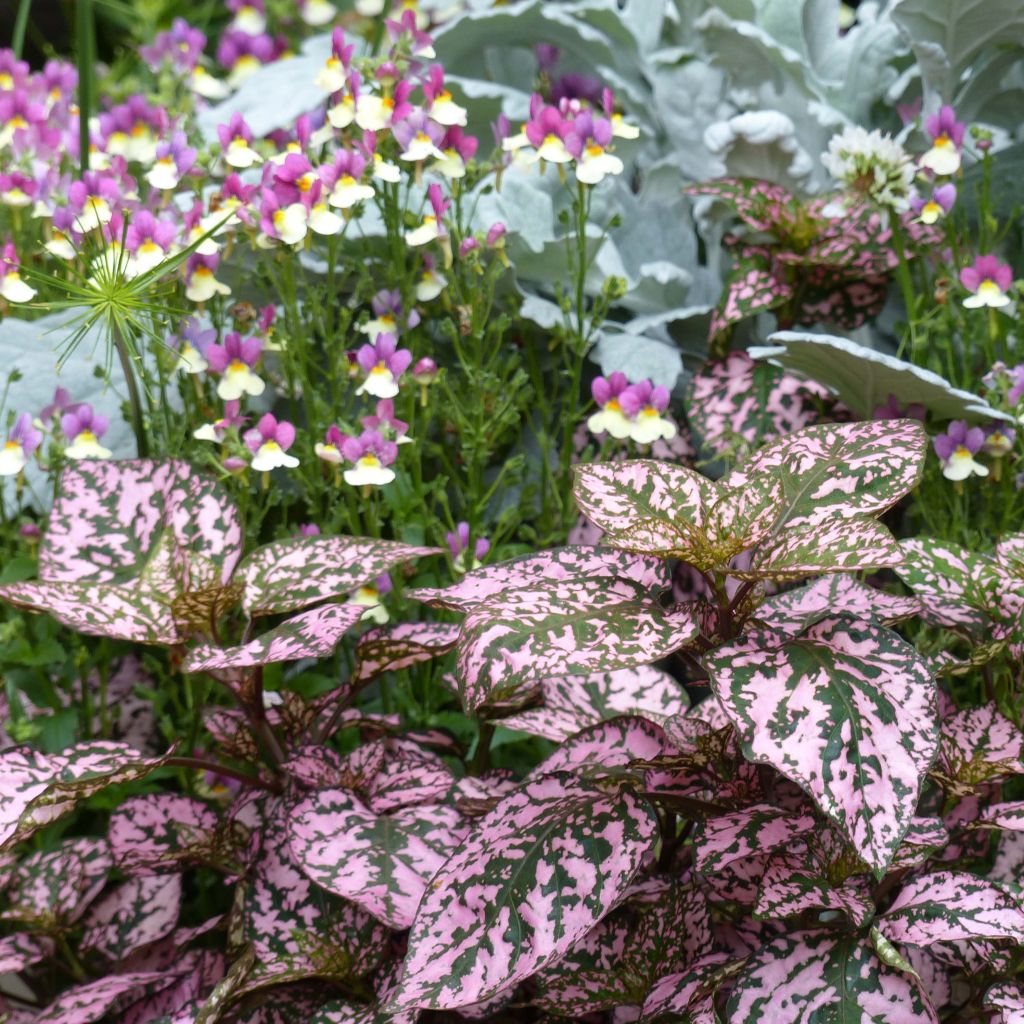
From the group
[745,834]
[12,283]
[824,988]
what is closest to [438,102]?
[12,283]

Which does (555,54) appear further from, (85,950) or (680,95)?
(85,950)

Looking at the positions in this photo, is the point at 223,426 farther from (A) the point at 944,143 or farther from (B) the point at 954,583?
(A) the point at 944,143

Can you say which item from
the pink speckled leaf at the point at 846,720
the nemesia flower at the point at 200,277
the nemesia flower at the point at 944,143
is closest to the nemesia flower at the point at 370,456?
the nemesia flower at the point at 200,277

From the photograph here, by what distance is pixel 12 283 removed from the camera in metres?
1.23

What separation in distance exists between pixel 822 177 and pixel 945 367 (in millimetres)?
396

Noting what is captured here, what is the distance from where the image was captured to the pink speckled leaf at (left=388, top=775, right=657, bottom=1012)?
761mm

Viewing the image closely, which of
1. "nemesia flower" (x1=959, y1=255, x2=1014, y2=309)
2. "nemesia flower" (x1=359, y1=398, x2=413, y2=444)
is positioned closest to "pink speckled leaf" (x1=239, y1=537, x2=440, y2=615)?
"nemesia flower" (x1=359, y1=398, x2=413, y2=444)

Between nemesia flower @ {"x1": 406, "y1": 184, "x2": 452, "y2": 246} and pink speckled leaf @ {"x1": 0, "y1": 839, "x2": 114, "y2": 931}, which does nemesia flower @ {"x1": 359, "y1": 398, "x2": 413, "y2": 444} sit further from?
pink speckled leaf @ {"x1": 0, "y1": 839, "x2": 114, "y2": 931}

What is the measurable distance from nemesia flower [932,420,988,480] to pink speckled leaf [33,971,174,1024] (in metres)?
0.92

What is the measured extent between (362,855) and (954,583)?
0.55 meters

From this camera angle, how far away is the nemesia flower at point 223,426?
1.16 meters

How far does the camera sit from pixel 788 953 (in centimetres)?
81

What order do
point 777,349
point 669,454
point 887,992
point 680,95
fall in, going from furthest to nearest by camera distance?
point 680,95, point 669,454, point 777,349, point 887,992

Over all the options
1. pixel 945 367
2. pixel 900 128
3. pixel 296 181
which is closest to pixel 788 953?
pixel 296 181
